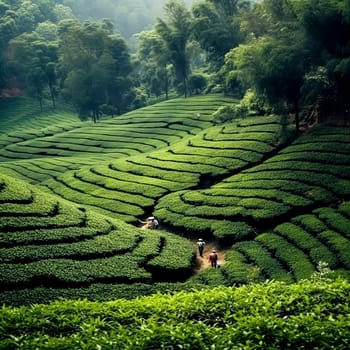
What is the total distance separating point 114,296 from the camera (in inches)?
720

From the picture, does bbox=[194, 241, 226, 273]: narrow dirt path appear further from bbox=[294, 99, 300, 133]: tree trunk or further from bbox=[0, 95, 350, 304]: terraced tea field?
bbox=[294, 99, 300, 133]: tree trunk

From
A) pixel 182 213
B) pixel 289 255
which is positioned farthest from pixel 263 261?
pixel 182 213

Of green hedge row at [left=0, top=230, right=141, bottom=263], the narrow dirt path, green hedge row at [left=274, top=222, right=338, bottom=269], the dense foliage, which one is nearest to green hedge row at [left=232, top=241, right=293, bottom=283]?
the narrow dirt path

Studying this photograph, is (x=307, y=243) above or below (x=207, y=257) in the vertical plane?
above

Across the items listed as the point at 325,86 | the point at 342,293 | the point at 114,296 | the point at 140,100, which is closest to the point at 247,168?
the point at 325,86

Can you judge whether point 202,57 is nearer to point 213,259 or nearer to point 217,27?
point 217,27

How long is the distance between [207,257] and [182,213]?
452cm

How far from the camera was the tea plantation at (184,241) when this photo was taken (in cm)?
825

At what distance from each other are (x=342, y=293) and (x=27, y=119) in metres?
73.0

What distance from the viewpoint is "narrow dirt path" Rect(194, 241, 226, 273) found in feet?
76.4

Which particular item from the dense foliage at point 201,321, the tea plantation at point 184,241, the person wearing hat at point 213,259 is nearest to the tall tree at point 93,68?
the tea plantation at point 184,241

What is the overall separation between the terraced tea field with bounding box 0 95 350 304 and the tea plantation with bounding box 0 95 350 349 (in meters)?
0.08

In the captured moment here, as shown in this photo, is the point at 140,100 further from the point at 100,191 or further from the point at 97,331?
the point at 97,331

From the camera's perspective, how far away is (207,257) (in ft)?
80.1
